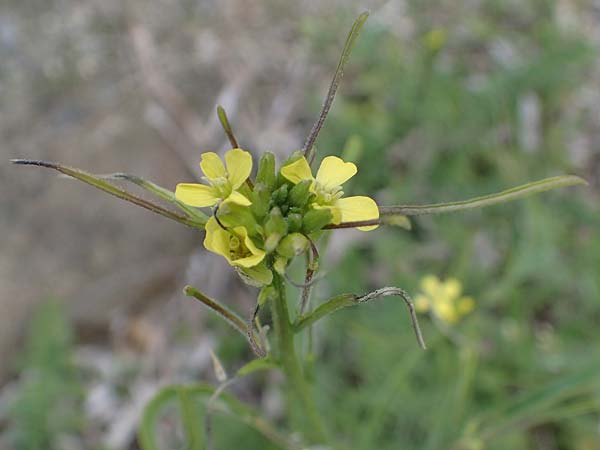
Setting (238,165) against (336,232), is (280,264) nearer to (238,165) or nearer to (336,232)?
(238,165)

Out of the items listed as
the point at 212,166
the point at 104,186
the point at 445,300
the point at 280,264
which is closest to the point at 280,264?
the point at 280,264

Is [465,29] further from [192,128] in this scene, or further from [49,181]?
[49,181]

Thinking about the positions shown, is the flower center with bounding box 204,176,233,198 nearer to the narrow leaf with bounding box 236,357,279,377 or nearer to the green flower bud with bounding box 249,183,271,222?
the green flower bud with bounding box 249,183,271,222

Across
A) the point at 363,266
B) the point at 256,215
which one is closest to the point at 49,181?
the point at 363,266

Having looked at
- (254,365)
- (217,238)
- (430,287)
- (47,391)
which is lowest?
(254,365)

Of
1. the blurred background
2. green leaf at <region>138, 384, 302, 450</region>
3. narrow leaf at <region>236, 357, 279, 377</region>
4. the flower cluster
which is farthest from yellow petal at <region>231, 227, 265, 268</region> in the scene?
the blurred background
